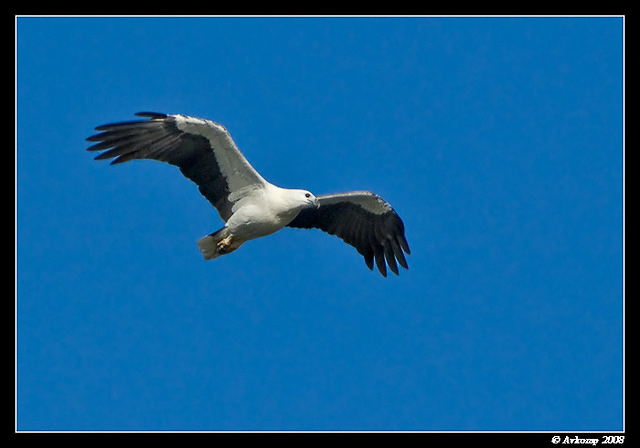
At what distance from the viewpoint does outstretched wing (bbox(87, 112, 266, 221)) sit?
17.3 m

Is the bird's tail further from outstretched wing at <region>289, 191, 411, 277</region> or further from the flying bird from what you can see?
outstretched wing at <region>289, 191, 411, 277</region>

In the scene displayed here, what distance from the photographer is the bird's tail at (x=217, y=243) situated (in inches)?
703

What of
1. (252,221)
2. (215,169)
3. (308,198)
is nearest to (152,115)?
(215,169)

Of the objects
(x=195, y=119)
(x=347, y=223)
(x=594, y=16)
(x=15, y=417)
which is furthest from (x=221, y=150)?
(x=594, y=16)

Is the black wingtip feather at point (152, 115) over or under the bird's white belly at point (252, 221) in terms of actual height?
over

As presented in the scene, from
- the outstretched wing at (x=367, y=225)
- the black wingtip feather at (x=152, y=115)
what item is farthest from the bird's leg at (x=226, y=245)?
the black wingtip feather at (x=152, y=115)

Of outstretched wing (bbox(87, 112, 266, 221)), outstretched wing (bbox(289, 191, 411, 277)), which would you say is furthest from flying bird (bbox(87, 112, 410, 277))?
outstretched wing (bbox(289, 191, 411, 277))

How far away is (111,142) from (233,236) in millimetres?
2383

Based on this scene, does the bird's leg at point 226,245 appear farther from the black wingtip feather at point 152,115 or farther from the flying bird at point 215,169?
the black wingtip feather at point 152,115

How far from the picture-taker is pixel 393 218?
19.7m

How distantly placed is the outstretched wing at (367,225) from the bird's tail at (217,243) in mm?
1715

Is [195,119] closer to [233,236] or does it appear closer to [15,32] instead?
[233,236]
